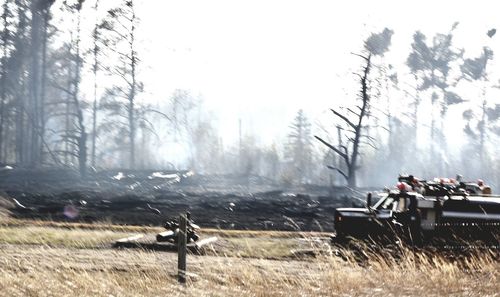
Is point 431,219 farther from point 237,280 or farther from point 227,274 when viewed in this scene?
point 237,280

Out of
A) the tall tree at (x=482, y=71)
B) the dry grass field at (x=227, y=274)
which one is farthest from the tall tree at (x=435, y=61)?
the dry grass field at (x=227, y=274)

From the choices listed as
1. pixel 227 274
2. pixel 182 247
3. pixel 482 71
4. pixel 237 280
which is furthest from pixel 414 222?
pixel 482 71

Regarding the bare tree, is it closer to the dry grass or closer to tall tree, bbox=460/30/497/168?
tall tree, bbox=460/30/497/168

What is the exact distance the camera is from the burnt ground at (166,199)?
97.9 feet

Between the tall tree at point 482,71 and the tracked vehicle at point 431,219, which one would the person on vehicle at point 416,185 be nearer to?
the tracked vehicle at point 431,219

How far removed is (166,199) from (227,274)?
3047 centimetres

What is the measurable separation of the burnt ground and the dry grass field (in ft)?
17.2

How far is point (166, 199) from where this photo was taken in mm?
42688

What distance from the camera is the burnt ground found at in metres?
29.8

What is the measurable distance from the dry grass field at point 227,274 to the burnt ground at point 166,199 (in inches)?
206

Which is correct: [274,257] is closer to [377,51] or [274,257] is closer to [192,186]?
[192,186]

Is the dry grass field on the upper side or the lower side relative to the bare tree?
lower

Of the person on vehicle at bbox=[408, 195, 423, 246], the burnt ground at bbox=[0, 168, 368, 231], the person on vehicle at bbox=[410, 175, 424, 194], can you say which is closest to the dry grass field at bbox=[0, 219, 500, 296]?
the person on vehicle at bbox=[408, 195, 423, 246]

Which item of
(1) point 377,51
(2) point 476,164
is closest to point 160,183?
(1) point 377,51
